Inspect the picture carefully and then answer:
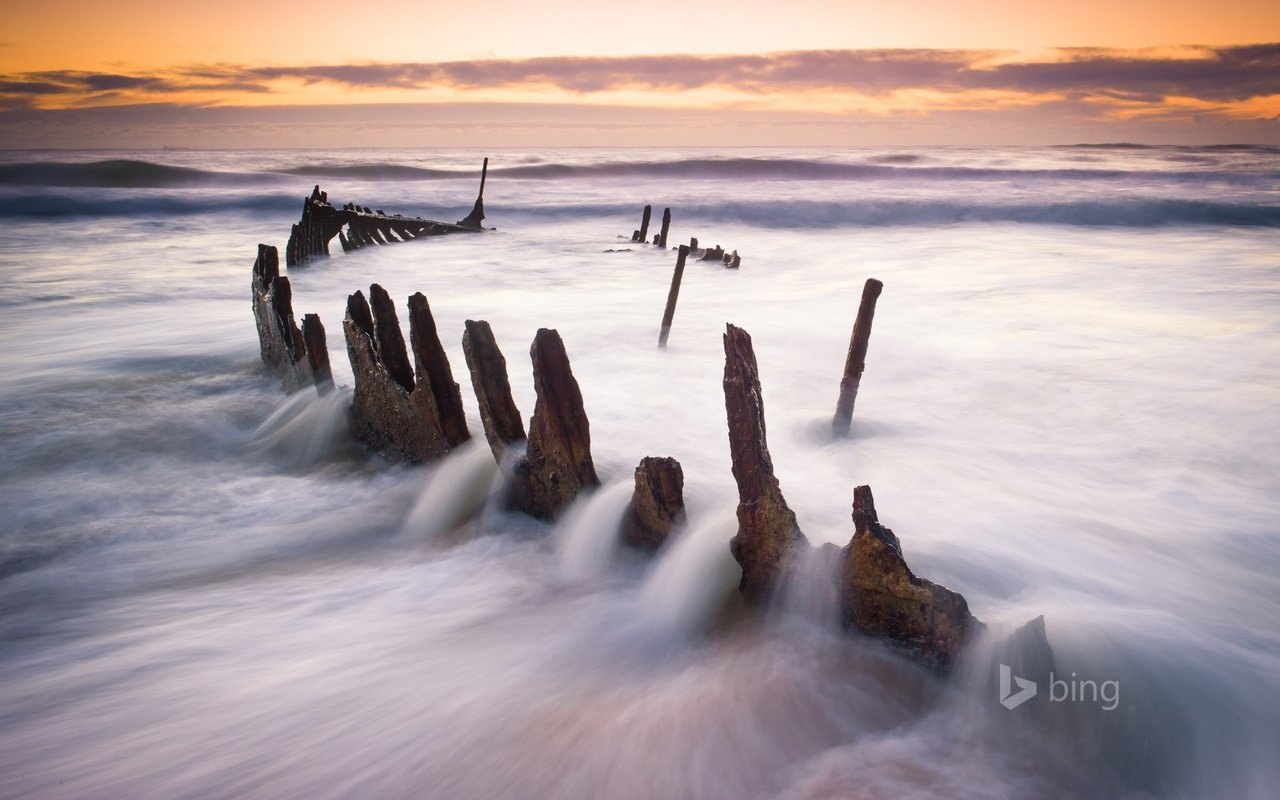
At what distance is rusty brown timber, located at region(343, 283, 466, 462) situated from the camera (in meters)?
5.14

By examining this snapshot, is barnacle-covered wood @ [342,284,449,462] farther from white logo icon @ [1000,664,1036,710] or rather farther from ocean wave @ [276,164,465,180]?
ocean wave @ [276,164,465,180]

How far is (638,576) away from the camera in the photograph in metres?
4.07

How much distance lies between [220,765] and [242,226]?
29.2 m

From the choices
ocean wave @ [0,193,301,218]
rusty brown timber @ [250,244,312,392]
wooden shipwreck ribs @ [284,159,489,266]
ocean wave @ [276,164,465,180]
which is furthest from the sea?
ocean wave @ [276,164,465,180]

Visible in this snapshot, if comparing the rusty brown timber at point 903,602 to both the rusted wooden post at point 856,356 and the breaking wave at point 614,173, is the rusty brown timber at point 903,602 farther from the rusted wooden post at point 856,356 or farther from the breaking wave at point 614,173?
the breaking wave at point 614,173

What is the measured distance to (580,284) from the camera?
15.5 metres

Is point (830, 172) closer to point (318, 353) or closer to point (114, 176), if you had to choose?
point (114, 176)

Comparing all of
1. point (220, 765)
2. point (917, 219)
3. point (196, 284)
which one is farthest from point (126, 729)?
point (917, 219)

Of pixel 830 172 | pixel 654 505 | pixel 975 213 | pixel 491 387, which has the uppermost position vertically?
pixel 830 172

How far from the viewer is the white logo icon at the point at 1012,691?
293 centimetres

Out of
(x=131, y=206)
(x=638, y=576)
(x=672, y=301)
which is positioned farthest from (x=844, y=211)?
(x=638, y=576)

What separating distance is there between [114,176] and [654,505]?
5433 centimetres

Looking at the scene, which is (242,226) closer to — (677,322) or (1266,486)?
(677,322)

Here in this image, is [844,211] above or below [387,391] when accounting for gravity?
above
